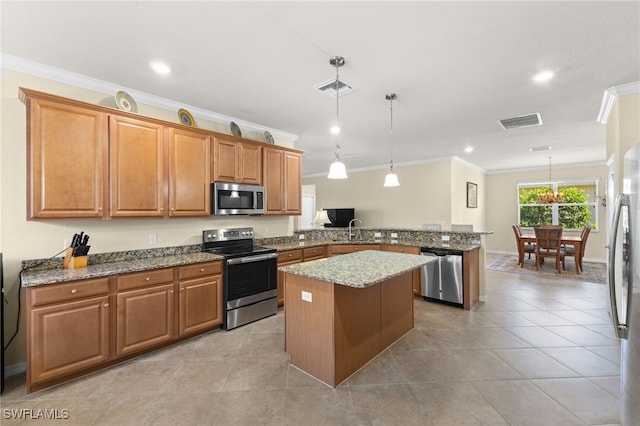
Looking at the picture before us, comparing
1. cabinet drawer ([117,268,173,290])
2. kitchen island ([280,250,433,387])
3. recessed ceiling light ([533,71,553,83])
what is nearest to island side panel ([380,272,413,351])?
kitchen island ([280,250,433,387])

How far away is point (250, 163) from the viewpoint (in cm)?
391

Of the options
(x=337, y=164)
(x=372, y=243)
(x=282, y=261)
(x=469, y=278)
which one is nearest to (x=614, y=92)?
(x=469, y=278)

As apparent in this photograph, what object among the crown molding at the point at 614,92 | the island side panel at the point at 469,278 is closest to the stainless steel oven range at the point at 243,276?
the island side panel at the point at 469,278

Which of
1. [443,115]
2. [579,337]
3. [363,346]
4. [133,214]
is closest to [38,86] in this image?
[133,214]

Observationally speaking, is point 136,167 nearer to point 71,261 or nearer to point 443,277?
point 71,261

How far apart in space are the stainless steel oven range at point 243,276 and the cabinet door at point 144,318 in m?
0.63

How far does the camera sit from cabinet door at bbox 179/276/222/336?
3.00 m

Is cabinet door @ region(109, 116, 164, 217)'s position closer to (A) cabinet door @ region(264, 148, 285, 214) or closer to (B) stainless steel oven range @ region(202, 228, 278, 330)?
(B) stainless steel oven range @ region(202, 228, 278, 330)

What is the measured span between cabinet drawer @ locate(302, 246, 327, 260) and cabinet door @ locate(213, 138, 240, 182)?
60.4 inches

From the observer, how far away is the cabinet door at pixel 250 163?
12.5ft

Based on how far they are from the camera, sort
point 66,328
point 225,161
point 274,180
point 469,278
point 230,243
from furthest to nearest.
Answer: point 274,180
point 469,278
point 230,243
point 225,161
point 66,328

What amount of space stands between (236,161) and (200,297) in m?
1.72

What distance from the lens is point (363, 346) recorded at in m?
2.59

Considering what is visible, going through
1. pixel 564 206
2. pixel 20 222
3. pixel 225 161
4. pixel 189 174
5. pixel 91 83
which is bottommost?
pixel 20 222
